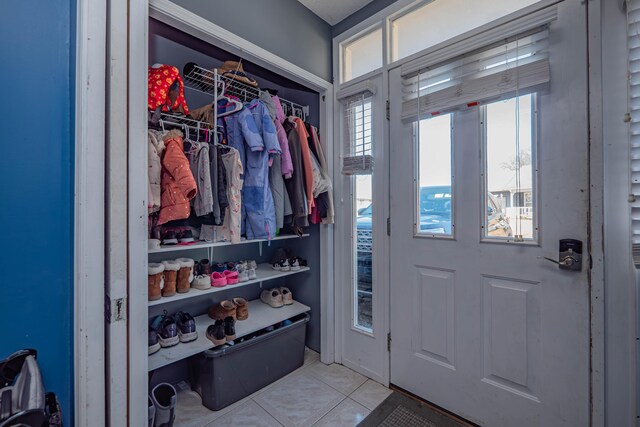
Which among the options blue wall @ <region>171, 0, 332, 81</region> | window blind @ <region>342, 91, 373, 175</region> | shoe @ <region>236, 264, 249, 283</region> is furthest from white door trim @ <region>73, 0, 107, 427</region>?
window blind @ <region>342, 91, 373, 175</region>

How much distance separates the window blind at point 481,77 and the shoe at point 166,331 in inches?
71.5

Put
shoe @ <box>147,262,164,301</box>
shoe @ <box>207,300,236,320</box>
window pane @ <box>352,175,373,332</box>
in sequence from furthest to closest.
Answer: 1. window pane @ <box>352,175,373,332</box>
2. shoe @ <box>207,300,236,320</box>
3. shoe @ <box>147,262,164,301</box>

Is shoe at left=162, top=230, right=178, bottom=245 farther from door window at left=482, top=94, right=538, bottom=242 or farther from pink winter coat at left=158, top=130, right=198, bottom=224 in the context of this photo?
door window at left=482, top=94, right=538, bottom=242

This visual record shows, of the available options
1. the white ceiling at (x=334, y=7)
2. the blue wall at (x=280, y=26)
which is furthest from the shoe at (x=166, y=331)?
the white ceiling at (x=334, y=7)

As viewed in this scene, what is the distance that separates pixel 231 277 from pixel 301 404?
868 millimetres

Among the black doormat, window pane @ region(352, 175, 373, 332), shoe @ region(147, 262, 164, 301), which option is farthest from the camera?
window pane @ region(352, 175, 373, 332)

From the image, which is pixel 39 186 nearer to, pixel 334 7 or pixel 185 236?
pixel 185 236

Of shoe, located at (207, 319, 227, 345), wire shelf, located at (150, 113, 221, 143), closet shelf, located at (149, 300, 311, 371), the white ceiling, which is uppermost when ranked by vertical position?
the white ceiling

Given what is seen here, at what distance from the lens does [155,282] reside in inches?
55.9

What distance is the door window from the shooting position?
1326mm

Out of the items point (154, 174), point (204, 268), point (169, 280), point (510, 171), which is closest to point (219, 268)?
point (204, 268)

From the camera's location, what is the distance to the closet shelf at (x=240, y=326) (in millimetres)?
1427

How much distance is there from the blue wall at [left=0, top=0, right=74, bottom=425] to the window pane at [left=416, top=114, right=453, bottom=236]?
1.61 metres

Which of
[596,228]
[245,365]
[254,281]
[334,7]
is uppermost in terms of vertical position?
[334,7]
